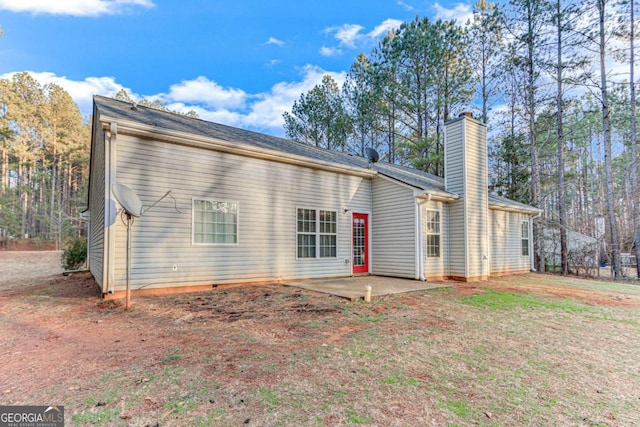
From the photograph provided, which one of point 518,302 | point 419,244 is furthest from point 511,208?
point 518,302

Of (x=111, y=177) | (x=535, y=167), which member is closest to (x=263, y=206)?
(x=111, y=177)

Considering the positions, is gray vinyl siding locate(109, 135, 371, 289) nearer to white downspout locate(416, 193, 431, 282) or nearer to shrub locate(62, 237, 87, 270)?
white downspout locate(416, 193, 431, 282)

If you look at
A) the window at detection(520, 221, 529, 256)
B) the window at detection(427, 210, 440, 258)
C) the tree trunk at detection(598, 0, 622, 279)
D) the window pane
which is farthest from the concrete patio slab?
the tree trunk at detection(598, 0, 622, 279)

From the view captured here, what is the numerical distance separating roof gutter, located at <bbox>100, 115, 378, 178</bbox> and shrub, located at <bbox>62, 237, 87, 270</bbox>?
27.7 feet

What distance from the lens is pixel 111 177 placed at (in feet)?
19.6

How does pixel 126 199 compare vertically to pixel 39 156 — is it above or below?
below

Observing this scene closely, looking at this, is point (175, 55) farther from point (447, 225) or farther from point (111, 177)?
point (447, 225)

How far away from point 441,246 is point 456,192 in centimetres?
178

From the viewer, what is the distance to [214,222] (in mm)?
7211

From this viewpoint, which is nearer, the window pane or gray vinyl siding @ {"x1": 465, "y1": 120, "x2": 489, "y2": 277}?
the window pane

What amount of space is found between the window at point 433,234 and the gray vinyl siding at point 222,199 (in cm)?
237

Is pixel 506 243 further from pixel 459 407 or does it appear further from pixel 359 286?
pixel 459 407

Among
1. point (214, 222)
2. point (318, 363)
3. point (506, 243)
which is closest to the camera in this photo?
point (318, 363)

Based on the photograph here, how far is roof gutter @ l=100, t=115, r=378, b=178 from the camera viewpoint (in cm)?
611
